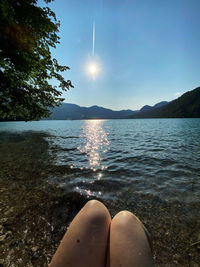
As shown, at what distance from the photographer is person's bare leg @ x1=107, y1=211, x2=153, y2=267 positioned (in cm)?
182

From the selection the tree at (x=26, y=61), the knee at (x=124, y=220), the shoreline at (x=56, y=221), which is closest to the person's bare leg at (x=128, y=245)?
the knee at (x=124, y=220)

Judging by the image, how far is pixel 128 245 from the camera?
2.01 m

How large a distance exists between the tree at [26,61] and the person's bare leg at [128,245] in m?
11.2

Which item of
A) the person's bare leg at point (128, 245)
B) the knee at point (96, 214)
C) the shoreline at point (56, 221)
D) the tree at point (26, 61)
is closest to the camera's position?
the person's bare leg at point (128, 245)

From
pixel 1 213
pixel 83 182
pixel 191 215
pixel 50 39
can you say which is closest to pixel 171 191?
pixel 191 215

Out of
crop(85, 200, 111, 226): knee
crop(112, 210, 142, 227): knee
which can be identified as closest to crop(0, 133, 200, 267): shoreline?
crop(112, 210, 142, 227): knee

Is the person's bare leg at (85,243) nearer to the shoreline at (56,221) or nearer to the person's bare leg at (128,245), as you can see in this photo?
the person's bare leg at (128,245)

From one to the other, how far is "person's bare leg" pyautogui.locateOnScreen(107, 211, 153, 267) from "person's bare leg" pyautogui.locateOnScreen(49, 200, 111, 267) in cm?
17

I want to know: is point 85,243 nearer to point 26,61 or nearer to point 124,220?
point 124,220

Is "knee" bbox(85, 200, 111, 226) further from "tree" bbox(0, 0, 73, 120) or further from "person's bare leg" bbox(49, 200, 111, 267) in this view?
"tree" bbox(0, 0, 73, 120)

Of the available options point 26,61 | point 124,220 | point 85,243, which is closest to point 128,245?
point 124,220

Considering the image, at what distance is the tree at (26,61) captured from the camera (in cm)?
854

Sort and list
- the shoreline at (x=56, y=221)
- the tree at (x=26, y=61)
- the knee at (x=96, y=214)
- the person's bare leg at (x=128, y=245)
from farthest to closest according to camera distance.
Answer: the tree at (x=26, y=61)
the shoreline at (x=56, y=221)
the knee at (x=96, y=214)
the person's bare leg at (x=128, y=245)

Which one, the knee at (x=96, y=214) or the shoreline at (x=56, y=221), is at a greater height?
the knee at (x=96, y=214)
